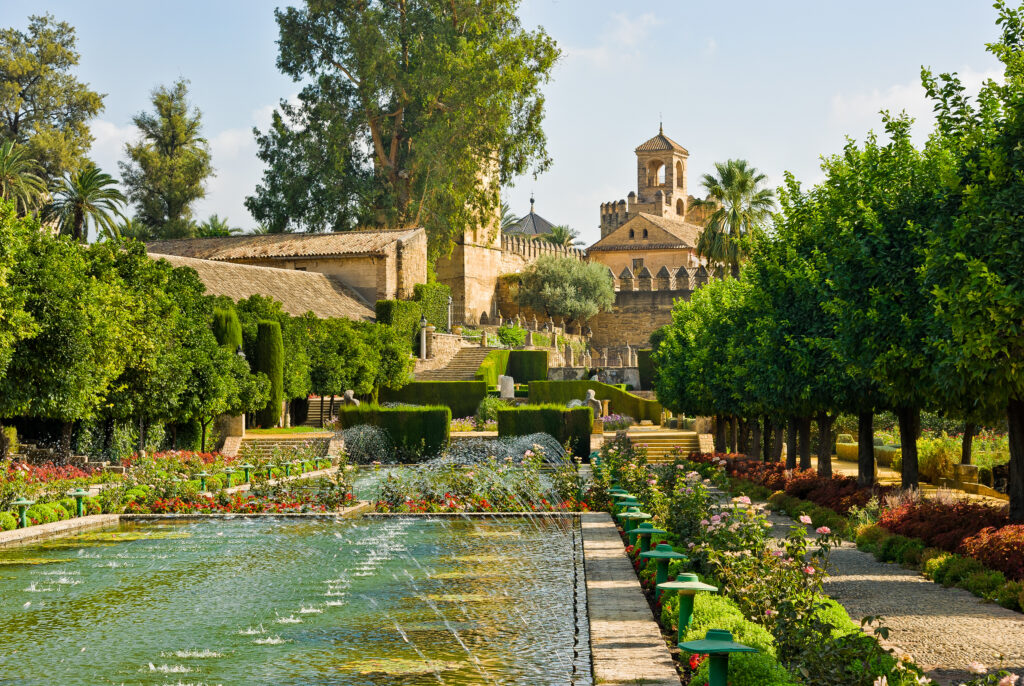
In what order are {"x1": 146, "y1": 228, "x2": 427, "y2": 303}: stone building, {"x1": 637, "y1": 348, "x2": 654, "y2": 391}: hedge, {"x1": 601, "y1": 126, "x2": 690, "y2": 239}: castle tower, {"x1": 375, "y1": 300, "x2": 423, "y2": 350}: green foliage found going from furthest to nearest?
1. {"x1": 601, "y1": 126, "x2": 690, "y2": 239}: castle tower
2. {"x1": 637, "y1": 348, "x2": 654, "y2": 391}: hedge
3. {"x1": 146, "y1": 228, "x2": 427, "y2": 303}: stone building
4. {"x1": 375, "y1": 300, "x2": 423, "y2": 350}: green foliage

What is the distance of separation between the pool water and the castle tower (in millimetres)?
82724

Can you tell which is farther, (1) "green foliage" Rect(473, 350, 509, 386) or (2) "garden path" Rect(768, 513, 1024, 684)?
(1) "green foliage" Rect(473, 350, 509, 386)

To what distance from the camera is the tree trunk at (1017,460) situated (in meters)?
11.3

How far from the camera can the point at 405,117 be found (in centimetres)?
5109

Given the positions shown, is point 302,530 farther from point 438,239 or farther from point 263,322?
point 438,239

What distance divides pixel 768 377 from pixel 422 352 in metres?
29.0

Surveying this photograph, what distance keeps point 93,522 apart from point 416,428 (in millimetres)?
14189

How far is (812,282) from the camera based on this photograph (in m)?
16.5

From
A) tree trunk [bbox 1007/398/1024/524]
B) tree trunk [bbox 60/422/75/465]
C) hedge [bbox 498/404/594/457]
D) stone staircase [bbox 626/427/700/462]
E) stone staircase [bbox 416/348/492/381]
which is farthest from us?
stone staircase [bbox 416/348/492/381]

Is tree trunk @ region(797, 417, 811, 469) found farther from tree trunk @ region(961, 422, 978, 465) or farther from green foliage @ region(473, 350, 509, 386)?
green foliage @ region(473, 350, 509, 386)

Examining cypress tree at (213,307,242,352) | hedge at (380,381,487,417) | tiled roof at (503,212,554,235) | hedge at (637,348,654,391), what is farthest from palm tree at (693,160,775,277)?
tiled roof at (503,212,554,235)

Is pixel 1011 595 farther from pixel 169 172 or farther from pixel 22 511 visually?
pixel 169 172

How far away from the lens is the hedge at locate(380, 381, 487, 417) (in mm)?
39594

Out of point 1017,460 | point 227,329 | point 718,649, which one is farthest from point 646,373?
point 718,649
